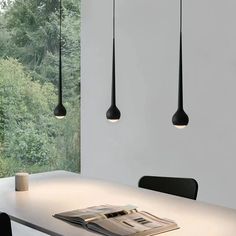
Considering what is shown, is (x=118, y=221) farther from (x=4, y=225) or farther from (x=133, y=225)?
(x=4, y=225)

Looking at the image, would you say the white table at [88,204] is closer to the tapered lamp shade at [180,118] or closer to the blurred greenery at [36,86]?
the tapered lamp shade at [180,118]

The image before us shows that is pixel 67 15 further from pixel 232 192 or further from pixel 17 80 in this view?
pixel 232 192

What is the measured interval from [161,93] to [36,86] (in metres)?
1.35

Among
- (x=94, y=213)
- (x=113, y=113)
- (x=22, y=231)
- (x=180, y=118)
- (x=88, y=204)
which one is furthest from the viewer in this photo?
(x=22, y=231)

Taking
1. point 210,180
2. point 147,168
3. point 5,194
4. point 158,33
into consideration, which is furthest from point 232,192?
point 5,194

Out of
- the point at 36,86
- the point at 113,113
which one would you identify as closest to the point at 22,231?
the point at 36,86

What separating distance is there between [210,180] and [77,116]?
1851 millimetres

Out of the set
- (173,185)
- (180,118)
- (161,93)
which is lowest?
(173,185)

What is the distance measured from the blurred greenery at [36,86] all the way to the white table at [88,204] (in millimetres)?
1541

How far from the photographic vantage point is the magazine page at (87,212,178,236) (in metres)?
2.19

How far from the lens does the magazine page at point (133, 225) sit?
219 centimetres

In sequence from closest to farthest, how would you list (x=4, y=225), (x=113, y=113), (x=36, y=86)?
(x=4, y=225) < (x=113, y=113) < (x=36, y=86)

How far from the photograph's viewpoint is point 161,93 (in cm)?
456

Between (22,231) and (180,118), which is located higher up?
(180,118)
